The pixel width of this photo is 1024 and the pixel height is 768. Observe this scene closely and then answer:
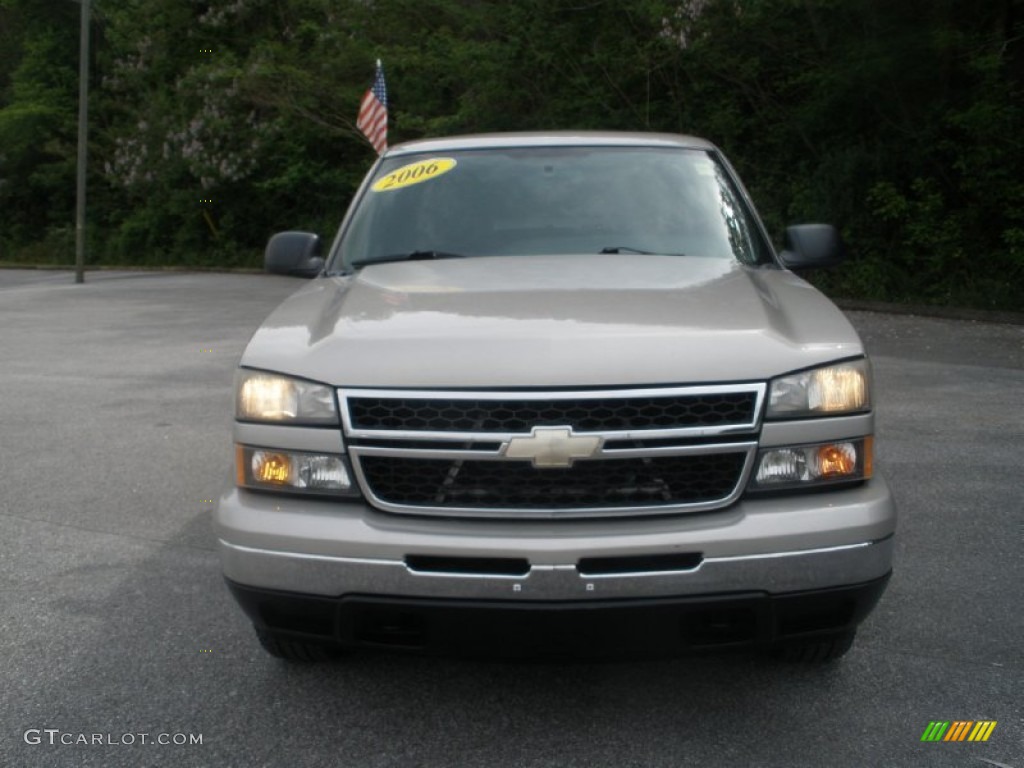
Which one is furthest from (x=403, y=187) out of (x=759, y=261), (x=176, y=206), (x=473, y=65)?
(x=176, y=206)

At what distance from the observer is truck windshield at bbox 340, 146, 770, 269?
4.57 m

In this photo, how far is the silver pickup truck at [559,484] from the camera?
3.05 meters

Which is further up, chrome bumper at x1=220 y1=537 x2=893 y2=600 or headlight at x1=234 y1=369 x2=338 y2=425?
headlight at x1=234 y1=369 x2=338 y2=425

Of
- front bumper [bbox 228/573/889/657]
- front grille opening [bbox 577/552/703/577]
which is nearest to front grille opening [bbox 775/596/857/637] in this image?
front bumper [bbox 228/573/889/657]

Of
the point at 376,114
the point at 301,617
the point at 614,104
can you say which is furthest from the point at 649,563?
the point at 376,114

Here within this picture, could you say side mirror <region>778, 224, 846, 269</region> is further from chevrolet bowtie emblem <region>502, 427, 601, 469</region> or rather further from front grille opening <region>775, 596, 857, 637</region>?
chevrolet bowtie emblem <region>502, 427, 601, 469</region>

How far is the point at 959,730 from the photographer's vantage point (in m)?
3.39

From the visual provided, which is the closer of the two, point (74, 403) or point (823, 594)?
point (823, 594)

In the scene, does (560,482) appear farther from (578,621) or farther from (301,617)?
(301,617)

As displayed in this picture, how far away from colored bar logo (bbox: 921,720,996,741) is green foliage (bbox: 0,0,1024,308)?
1504cm

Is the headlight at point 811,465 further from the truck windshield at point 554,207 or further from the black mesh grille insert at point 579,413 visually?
the truck windshield at point 554,207

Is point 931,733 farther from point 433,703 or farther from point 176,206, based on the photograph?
point 176,206

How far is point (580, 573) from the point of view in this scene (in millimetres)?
3025

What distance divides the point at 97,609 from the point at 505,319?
2.15m
